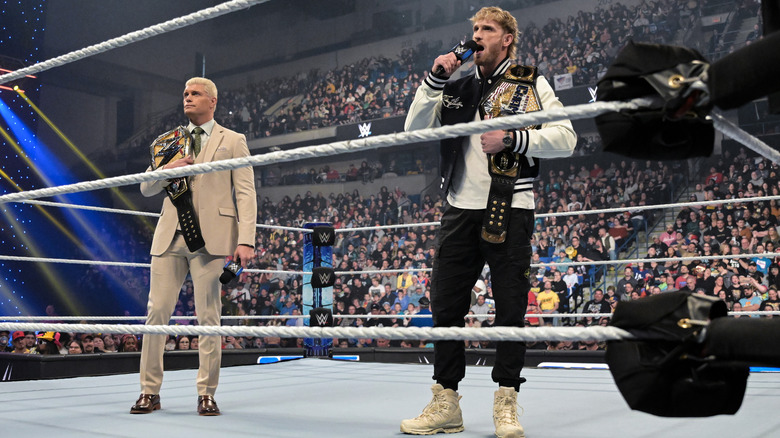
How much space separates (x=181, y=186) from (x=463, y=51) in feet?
3.10

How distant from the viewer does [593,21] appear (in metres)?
9.77

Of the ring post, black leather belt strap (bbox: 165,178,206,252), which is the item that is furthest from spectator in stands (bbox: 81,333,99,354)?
black leather belt strap (bbox: 165,178,206,252)

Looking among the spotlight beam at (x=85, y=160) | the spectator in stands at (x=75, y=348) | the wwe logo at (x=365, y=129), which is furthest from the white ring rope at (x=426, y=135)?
the spotlight beam at (x=85, y=160)

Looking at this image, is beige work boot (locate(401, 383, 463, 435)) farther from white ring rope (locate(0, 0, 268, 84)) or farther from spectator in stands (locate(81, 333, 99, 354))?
spectator in stands (locate(81, 333, 99, 354))

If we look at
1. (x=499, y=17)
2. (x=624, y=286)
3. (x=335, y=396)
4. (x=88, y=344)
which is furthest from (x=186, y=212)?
(x=624, y=286)

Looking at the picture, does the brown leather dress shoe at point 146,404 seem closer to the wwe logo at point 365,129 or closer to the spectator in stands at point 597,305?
the spectator in stands at point 597,305

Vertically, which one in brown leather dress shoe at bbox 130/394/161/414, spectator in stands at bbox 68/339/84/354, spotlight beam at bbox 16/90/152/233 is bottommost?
spectator in stands at bbox 68/339/84/354

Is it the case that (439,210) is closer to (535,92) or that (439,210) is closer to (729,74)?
(535,92)

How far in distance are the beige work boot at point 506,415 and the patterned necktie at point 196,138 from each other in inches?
45.9

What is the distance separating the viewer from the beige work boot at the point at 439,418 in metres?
1.41

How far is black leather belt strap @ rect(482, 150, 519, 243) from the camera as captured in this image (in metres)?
1.50

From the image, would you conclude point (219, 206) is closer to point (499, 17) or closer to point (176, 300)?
point (176, 300)

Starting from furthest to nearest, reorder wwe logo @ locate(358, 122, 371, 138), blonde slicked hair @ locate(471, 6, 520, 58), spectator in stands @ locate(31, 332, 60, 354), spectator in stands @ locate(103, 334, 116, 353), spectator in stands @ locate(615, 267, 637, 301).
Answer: wwe logo @ locate(358, 122, 371, 138), spectator in stands @ locate(615, 267, 637, 301), spectator in stands @ locate(103, 334, 116, 353), spectator in stands @ locate(31, 332, 60, 354), blonde slicked hair @ locate(471, 6, 520, 58)

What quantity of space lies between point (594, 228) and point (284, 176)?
6.26m
